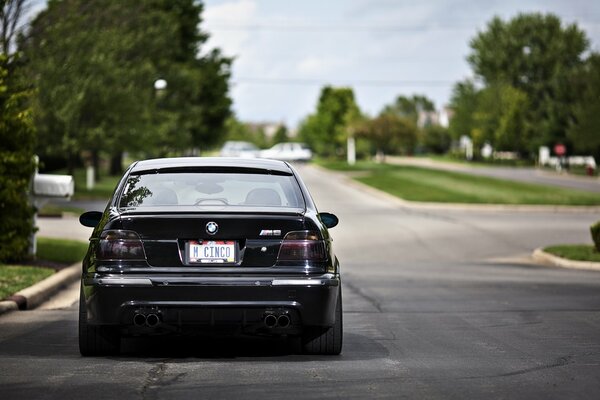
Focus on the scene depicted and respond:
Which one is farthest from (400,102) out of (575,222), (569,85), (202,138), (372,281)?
(372,281)

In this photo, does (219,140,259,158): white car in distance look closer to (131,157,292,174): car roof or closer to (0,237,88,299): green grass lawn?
(0,237,88,299): green grass lawn

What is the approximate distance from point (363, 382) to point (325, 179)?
177ft

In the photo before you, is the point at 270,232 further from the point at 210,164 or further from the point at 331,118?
the point at 331,118

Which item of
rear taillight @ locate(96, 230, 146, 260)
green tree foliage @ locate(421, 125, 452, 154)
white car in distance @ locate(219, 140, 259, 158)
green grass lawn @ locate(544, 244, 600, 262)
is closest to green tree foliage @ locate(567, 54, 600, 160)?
white car in distance @ locate(219, 140, 259, 158)

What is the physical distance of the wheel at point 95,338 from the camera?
857 cm

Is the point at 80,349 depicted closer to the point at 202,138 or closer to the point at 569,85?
the point at 202,138

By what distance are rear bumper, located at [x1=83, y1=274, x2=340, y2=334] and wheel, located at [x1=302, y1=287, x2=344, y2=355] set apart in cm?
43

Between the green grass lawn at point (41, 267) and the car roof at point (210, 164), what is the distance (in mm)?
4169

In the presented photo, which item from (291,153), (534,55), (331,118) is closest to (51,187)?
(291,153)

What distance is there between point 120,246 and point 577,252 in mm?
14283

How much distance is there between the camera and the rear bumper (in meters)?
8.18

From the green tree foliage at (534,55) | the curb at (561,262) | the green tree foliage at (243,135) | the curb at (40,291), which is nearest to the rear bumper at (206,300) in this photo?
the curb at (40,291)

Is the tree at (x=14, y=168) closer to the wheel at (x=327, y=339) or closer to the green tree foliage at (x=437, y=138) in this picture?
the wheel at (x=327, y=339)

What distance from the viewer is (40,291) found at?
13891 mm
